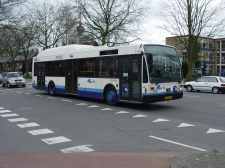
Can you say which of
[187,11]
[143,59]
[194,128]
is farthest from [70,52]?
[187,11]

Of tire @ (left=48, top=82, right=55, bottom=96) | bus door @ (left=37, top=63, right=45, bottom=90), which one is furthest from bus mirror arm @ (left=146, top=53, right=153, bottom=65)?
bus door @ (left=37, top=63, right=45, bottom=90)

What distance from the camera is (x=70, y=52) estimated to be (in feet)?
55.3

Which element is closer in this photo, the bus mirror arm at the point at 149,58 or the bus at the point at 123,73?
the bus mirror arm at the point at 149,58

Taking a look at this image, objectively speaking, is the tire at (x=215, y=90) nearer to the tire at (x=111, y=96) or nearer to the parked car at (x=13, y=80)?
the tire at (x=111, y=96)

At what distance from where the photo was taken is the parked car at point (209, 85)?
73.8ft

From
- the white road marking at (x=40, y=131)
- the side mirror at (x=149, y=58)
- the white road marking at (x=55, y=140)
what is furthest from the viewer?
the side mirror at (x=149, y=58)

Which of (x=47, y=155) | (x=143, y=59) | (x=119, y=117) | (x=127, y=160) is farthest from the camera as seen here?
(x=143, y=59)

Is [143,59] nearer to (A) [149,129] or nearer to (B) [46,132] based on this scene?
(A) [149,129]

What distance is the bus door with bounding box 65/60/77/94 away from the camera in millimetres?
16328

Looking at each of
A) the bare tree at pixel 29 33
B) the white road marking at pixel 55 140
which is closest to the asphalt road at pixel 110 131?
the white road marking at pixel 55 140

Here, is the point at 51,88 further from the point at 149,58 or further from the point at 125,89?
the point at 149,58

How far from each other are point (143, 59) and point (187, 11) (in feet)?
84.3

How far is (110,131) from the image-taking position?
803 cm

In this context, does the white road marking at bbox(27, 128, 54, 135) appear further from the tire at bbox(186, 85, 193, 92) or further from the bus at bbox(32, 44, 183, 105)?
the tire at bbox(186, 85, 193, 92)
